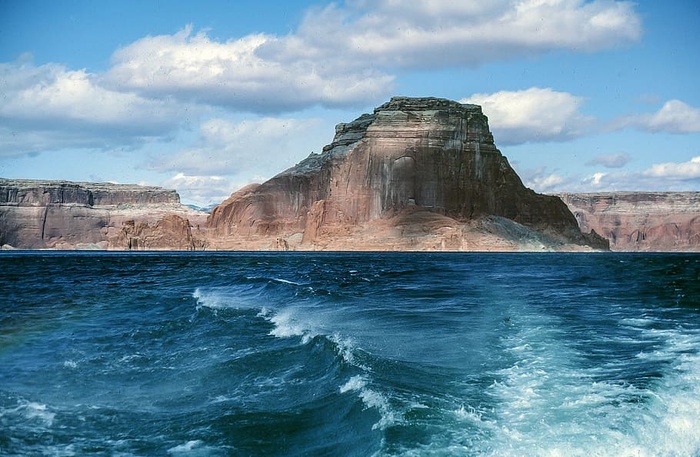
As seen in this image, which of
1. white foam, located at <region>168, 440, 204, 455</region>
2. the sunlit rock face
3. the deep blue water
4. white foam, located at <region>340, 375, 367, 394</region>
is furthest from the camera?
the sunlit rock face

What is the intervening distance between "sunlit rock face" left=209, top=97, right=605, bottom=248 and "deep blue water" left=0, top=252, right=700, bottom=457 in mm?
131431

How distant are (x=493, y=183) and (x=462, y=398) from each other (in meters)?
158

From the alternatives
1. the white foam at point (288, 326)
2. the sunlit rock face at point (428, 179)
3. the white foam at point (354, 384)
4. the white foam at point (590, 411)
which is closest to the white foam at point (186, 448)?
the white foam at point (354, 384)

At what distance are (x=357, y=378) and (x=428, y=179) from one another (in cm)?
15050

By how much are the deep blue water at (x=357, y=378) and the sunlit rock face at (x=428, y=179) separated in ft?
431

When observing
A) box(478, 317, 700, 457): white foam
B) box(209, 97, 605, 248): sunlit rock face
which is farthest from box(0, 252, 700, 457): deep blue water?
box(209, 97, 605, 248): sunlit rock face

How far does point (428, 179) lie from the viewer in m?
165

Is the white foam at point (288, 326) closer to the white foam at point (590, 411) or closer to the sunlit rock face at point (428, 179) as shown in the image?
the white foam at point (590, 411)

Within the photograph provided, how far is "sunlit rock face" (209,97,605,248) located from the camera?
164 m

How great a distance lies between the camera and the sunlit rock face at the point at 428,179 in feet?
538

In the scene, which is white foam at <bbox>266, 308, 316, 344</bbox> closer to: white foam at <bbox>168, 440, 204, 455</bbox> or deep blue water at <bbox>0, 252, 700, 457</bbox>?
deep blue water at <bbox>0, 252, 700, 457</bbox>

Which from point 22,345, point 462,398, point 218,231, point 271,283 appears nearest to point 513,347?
point 462,398

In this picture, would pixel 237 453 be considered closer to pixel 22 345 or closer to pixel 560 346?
pixel 560 346

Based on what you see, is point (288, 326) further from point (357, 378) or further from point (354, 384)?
point (354, 384)
